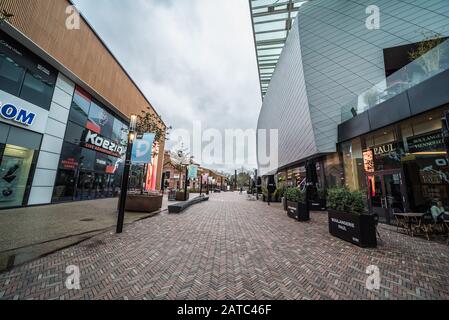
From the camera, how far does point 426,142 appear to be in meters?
7.21

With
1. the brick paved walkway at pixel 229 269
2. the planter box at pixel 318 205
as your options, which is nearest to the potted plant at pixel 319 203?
the planter box at pixel 318 205

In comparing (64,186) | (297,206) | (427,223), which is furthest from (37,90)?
(427,223)

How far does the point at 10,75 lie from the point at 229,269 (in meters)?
13.2

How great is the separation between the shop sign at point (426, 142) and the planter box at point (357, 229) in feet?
18.7

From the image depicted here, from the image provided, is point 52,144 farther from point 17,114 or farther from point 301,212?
point 301,212

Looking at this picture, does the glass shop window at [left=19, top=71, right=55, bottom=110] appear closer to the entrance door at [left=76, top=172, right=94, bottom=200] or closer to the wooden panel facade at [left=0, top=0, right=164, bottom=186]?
the wooden panel facade at [left=0, top=0, right=164, bottom=186]

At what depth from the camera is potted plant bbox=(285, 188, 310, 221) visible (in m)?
8.02

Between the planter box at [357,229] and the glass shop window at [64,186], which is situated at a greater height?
the glass shop window at [64,186]

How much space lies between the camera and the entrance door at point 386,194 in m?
7.95

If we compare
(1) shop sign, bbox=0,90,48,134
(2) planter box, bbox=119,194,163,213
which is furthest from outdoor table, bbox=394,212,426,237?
(1) shop sign, bbox=0,90,48,134

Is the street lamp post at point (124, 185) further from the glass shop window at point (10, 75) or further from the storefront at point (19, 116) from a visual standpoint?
the glass shop window at point (10, 75)

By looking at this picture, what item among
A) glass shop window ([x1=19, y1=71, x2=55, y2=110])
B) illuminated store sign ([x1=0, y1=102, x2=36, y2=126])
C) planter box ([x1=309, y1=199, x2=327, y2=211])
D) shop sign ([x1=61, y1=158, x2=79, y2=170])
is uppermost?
glass shop window ([x1=19, y1=71, x2=55, y2=110])

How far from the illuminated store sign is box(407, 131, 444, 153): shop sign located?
1923cm
